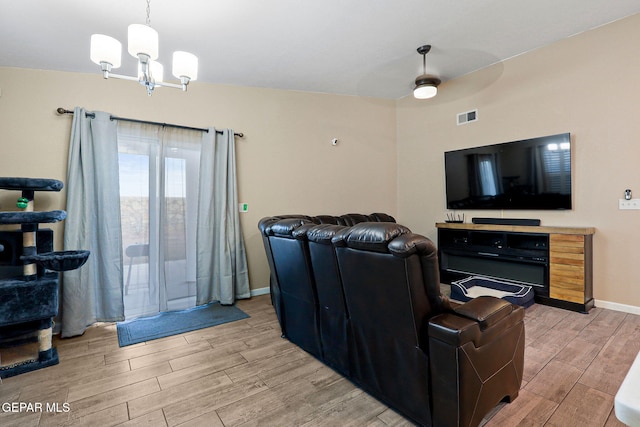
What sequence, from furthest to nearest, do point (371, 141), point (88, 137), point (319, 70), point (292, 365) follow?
point (371, 141) → point (319, 70) → point (88, 137) → point (292, 365)

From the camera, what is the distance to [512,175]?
13.3ft

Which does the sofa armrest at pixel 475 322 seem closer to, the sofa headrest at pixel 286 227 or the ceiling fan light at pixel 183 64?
the sofa headrest at pixel 286 227

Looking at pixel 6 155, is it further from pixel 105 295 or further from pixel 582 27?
pixel 582 27

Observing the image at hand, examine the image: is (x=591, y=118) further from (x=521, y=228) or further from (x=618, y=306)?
(x=618, y=306)

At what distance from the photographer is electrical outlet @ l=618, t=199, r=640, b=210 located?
10.4 ft


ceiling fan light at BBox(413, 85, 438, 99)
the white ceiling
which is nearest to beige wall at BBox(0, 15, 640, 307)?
the white ceiling

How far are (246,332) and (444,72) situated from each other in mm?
4272

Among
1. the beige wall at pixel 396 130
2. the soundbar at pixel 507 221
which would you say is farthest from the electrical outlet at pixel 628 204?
the soundbar at pixel 507 221

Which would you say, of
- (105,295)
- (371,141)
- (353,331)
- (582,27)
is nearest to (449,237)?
(371,141)

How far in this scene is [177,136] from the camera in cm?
366

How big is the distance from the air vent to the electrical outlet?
1.98 meters

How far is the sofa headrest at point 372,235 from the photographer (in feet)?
5.06

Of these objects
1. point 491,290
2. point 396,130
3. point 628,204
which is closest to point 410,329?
point 491,290

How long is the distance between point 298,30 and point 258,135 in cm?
158
